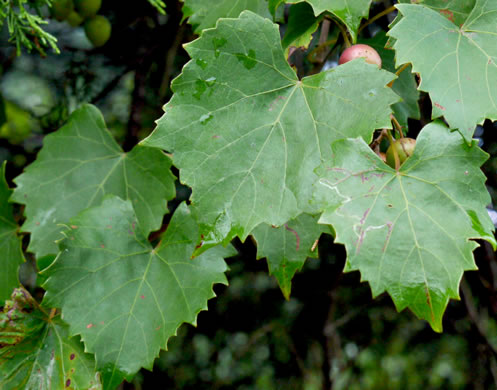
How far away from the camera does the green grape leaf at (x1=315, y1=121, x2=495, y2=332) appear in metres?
0.64

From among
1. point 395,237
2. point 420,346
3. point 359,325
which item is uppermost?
point 395,237

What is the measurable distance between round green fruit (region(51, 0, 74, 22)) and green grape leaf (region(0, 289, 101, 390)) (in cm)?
76

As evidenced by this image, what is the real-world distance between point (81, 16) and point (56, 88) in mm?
538

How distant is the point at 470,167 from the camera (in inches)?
27.2

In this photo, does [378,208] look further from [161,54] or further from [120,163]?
[161,54]

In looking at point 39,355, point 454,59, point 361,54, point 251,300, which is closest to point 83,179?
point 39,355

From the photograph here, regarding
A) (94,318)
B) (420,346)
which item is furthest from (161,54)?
(420,346)

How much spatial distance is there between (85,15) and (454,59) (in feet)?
3.34

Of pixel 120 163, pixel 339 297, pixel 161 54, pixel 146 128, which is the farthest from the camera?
pixel 339 297

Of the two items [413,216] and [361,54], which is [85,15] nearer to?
[361,54]

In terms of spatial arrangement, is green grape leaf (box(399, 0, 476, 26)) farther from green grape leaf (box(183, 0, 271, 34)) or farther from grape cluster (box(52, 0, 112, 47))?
A: grape cluster (box(52, 0, 112, 47))

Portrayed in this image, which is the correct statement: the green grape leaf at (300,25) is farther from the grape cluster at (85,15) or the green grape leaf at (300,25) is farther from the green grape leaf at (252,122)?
the grape cluster at (85,15)

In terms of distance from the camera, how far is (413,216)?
66cm

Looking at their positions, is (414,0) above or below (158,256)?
above
